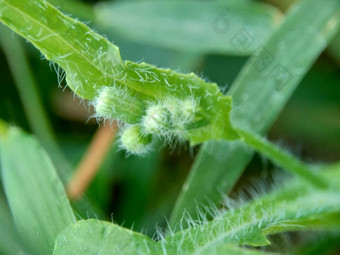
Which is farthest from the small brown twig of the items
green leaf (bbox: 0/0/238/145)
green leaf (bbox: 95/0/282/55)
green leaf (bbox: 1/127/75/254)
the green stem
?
Answer: green leaf (bbox: 0/0/238/145)

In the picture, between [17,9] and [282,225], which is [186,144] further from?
Result: [17,9]

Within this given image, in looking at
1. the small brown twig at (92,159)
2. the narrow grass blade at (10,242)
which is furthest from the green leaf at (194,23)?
the narrow grass blade at (10,242)

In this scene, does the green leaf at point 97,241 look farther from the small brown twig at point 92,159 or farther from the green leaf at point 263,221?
the small brown twig at point 92,159

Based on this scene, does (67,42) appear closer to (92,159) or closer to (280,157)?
(280,157)

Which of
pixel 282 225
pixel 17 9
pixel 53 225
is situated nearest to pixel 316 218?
pixel 282 225

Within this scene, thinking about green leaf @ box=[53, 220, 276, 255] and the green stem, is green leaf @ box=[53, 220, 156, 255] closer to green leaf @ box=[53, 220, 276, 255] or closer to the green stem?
green leaf @ box=[53, 220, 276, 255]

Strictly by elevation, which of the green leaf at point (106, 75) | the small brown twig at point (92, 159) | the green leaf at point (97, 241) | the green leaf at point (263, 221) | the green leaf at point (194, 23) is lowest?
the small brown twig at point (92, 159)
